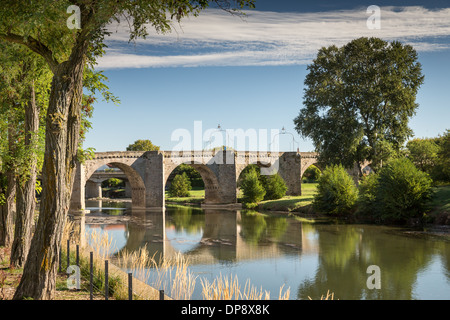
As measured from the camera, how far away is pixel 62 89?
613 cm

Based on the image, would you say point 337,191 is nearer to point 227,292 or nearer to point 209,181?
point 209,181

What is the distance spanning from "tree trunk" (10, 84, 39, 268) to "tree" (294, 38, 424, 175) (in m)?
21.3

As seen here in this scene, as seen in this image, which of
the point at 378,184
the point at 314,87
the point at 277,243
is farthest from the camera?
the point at 314,87

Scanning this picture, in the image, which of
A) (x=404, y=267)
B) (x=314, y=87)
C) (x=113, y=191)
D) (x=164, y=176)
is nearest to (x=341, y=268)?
(x=404, y=267)

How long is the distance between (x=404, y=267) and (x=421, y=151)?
28164 mm

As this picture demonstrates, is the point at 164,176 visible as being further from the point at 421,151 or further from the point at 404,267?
the point at 404,267

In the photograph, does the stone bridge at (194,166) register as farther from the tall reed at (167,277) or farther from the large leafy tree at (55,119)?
the large leafy tree at (55,119)

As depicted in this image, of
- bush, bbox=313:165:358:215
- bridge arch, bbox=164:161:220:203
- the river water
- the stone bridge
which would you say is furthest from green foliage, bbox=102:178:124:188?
bush, bbox=313:165:358:215

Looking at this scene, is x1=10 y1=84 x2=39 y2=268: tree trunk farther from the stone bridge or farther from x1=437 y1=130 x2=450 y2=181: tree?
x1=437 y1=130 x2=450 y2=181: tree

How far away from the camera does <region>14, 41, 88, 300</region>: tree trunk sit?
19.7ft

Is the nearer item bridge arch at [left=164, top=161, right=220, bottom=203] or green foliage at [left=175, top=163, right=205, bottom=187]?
bridge arch at [left=164, top=161, right=220, bottom=203]

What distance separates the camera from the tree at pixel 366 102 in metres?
27.3

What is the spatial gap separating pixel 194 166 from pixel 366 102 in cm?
2033

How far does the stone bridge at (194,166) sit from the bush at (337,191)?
13088 mm
